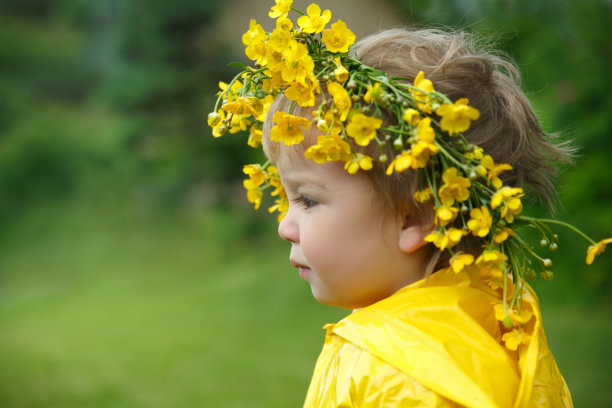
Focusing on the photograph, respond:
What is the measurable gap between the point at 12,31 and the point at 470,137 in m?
11.2

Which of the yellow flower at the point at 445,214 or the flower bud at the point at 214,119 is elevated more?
the flower bud at the point at 214,119

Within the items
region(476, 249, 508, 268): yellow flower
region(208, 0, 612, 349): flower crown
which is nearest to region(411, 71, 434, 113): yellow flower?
region(208, 0, 612, 349): flower crown

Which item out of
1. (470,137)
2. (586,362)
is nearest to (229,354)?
(586,362)

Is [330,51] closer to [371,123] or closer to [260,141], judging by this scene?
[371,123]

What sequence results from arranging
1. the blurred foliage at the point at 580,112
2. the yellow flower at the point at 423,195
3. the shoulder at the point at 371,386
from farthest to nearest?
the blurred foliage at the point at 580,112, the yellow flower at the point at 423,195, the shoulder at the point at 371,386

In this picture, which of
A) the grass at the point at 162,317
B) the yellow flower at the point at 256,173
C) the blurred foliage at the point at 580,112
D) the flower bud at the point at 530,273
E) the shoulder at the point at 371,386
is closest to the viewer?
the shoulder at the point at 371,386

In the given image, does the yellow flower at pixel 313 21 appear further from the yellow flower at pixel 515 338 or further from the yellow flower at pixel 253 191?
the yellow flower at pixel 515 338

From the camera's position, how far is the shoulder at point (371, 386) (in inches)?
52.3

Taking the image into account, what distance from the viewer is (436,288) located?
1509mm

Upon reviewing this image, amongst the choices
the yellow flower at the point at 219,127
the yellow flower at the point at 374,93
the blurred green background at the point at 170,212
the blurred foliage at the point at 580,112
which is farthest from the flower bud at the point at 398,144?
the blurred foliage at the point at 580,112

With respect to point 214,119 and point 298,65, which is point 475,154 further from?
point 214,119

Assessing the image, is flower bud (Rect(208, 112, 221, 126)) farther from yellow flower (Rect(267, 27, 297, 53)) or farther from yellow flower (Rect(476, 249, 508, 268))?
yellow flower (Rect(476, 249, 508, 268))

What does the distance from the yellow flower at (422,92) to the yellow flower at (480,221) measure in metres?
0.24

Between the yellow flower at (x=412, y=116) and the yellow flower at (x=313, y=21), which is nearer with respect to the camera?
the yellow flower at (x=412, y=116)
